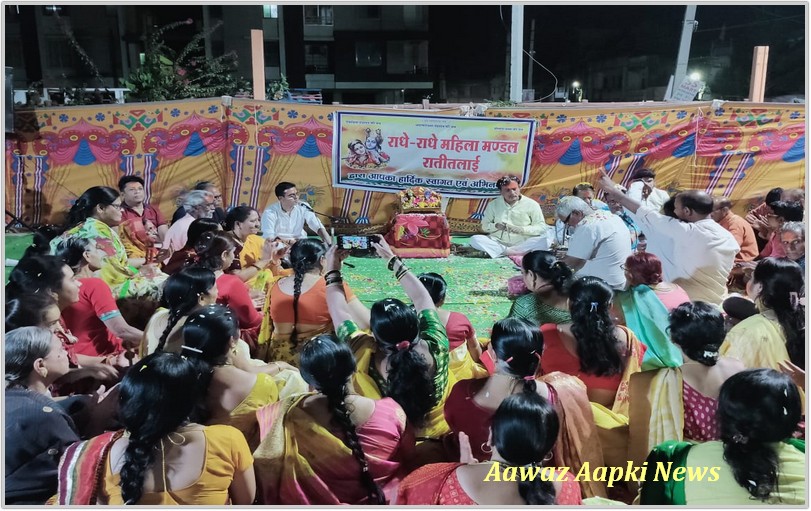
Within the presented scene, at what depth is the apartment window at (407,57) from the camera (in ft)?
80.9

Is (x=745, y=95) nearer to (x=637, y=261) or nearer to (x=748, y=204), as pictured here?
(x=748, y=204)

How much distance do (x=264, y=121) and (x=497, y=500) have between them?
7080 mm

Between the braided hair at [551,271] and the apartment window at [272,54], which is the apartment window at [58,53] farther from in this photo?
the braided hair at [551,271]

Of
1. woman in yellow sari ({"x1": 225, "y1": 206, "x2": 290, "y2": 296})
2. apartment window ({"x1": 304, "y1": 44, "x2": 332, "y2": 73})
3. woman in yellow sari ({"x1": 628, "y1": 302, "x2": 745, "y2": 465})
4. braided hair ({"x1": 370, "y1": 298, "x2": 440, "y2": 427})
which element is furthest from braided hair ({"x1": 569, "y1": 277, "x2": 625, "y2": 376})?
apartment window ({"x1": 304, "y1": 44, "x2": 332, "y2": 73})

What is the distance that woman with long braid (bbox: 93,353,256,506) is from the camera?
1.64 meters

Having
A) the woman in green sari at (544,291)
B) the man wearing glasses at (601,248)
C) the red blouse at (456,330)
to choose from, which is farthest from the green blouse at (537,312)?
the man wearing glasses at (601,248)

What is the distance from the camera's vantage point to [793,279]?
2635mm

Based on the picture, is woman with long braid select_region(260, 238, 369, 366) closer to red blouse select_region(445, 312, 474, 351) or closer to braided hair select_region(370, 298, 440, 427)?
red blouse select_region(445, 312, 474, 351)

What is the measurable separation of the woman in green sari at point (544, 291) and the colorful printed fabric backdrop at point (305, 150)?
17.1 feet

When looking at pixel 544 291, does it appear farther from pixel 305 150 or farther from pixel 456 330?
pixel 305 150

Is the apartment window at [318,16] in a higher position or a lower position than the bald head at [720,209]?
higher

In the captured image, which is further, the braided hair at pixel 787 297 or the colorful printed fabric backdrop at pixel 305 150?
the colorful printed fabric backdrop at pixel 305 150

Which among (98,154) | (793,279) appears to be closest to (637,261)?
(793,279)

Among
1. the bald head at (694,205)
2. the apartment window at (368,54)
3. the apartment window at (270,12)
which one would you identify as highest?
the apartment window at (270,12)
